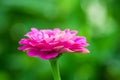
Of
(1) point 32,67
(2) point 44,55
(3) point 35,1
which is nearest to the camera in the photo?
(2) point 44,55

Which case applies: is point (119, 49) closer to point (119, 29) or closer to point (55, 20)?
point (119, 29)

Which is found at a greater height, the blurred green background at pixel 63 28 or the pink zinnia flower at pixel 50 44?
the blurred green background at pixel 63 28

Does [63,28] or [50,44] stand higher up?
[63,28]

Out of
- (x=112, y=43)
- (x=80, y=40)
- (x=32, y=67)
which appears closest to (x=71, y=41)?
(x=80, y=40)

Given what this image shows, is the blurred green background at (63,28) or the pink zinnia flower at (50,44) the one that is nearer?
the pink zinnia flower at (50,44)

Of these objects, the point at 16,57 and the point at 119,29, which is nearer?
the point at 16,57
